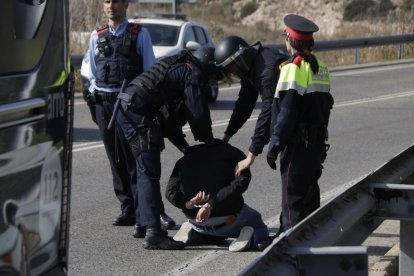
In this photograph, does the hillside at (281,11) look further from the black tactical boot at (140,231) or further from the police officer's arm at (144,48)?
the black tactical boot at (140,231)

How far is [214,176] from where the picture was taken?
730cm

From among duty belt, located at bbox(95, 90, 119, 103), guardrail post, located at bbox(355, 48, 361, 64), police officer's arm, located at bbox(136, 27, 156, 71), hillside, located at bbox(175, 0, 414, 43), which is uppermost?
police officer's arm, located at bbox(136, 27, 156, 71)

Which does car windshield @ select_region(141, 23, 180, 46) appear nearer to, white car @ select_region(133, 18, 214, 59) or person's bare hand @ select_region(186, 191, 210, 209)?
white car @ select_region(133, 18, 214, 59)

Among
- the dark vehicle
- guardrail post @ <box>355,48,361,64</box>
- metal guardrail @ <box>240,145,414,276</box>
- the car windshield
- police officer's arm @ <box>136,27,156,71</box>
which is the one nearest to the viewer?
the dark vehicle

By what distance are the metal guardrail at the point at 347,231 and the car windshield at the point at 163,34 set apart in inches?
514

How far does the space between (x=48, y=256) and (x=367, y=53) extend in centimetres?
2735

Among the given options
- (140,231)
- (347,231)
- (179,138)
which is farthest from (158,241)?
(347,231)

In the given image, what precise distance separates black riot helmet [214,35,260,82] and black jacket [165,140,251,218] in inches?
23.1

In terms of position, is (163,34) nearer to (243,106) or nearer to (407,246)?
(243,106)

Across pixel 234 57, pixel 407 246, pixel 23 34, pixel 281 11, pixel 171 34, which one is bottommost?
pixel 281 11

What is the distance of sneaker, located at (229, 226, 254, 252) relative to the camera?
7.50m

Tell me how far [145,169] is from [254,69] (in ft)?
3.66

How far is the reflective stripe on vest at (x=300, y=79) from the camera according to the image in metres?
6.72

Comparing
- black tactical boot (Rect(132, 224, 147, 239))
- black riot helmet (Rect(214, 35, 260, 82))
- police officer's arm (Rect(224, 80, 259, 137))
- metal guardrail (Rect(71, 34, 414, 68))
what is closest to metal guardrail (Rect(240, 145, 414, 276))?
black riot helmet (Rect(214, 35, 260, 82))
